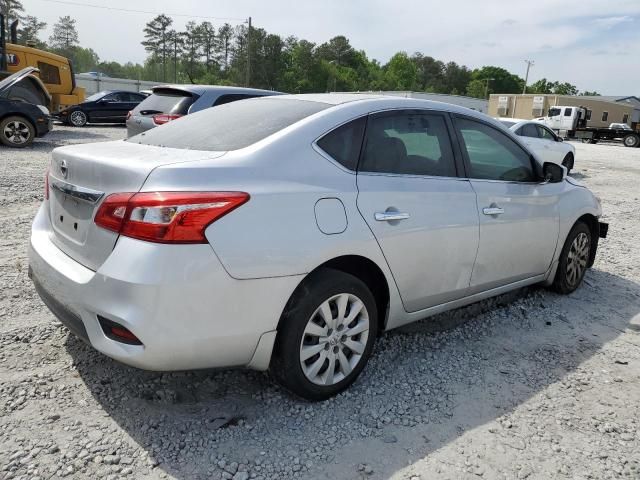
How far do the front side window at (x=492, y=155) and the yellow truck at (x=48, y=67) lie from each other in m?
17.6

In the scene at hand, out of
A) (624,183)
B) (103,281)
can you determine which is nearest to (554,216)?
(103,281)

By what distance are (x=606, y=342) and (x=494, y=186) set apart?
1.47 metres

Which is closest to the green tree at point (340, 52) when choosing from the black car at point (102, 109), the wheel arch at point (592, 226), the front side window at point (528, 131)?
the black car at point (102, 109)

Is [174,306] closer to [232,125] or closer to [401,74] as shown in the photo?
[232,125]

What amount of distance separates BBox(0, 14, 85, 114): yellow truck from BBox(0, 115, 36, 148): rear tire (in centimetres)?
614

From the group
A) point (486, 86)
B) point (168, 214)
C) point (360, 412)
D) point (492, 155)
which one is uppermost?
point (486, 86)

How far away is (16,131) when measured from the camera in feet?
40.2

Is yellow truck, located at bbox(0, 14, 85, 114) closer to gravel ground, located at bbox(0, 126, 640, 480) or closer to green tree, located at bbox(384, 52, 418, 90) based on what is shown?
gravel ground, located at bbox(0, 126, 640, 480)

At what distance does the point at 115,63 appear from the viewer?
11656 centimetres

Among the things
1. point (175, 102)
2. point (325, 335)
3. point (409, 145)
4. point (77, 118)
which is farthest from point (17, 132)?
point (325, 335)

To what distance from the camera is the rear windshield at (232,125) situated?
2.87 metres

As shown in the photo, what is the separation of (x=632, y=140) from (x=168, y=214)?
38.6 metres

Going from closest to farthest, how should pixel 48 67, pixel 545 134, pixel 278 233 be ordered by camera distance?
pixel 278 233, pixel 545 134, pixel 48 67

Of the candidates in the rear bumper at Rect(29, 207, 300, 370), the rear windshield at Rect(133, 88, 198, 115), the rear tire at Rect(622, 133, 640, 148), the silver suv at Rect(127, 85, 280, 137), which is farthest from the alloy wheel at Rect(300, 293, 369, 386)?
the rear tire at Rect(622, 133, 640, 148)
